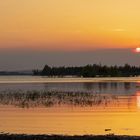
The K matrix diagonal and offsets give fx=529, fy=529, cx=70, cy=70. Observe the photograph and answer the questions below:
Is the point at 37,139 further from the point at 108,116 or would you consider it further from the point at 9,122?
the point at 108,116

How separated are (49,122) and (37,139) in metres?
9.08

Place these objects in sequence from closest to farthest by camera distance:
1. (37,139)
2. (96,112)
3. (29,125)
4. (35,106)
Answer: (37,139) < (29,125) < (96,112) < (35,106)

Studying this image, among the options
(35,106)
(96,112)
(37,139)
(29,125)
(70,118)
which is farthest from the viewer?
(35,106)

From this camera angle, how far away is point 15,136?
2112 cm

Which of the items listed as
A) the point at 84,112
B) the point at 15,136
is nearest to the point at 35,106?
the point at 84,112

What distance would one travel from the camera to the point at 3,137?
20.6 metres

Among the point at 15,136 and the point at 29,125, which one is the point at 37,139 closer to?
the point at 15,136

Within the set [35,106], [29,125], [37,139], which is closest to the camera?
[37,139]

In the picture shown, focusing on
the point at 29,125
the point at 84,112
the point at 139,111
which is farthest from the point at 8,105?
the point at 29,125

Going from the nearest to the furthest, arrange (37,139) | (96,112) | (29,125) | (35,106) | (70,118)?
1. (37,139)
2. (29,125)
3. (70,118)
4. (96,112)
5. (35,106)

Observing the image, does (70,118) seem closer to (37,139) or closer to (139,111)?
(139,111)

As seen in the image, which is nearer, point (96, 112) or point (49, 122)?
point (49, 122)

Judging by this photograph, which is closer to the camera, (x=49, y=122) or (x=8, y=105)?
(x=49, y=122)

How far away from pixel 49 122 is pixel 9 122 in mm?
2223
